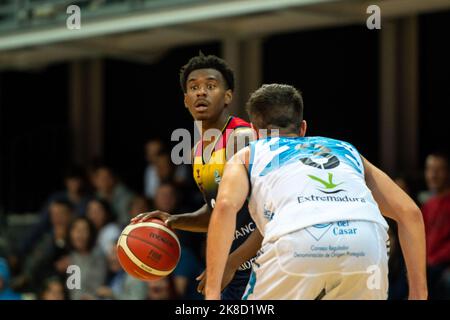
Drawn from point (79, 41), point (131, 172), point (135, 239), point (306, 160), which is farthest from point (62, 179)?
point (306, 160)

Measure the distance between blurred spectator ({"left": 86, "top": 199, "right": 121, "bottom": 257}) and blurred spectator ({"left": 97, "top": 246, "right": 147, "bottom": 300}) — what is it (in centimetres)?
24

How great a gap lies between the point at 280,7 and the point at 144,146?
505 cm

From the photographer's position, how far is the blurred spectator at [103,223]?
38.8 feet

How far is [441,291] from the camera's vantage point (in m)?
9.47

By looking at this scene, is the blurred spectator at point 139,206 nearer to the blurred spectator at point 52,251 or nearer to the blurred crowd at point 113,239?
the blurred crowd at point 113,239

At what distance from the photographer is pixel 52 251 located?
12.8 m

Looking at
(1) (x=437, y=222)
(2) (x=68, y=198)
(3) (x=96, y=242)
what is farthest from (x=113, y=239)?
(1) (x=437, y=222)

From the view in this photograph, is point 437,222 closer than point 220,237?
No

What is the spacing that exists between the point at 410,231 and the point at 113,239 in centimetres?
Answer: 727

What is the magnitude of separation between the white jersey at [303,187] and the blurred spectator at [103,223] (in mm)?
7143

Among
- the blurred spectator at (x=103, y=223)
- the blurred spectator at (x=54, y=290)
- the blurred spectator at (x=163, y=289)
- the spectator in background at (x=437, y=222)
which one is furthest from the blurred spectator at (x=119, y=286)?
the spectator in background at (x=437, y=222)

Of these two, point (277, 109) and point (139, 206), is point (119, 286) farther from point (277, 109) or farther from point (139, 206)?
point (277, 109)

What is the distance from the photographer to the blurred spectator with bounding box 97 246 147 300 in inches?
414

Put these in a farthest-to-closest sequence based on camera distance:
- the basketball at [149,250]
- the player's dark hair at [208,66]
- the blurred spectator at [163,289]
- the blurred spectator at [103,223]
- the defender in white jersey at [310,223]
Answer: the blurred spectator at [103,223]
the blurred spectator at [163,289]
the player's dark hair at [208,66]
the basketball at [149,250]
the defender in white jersey at [310,223]
